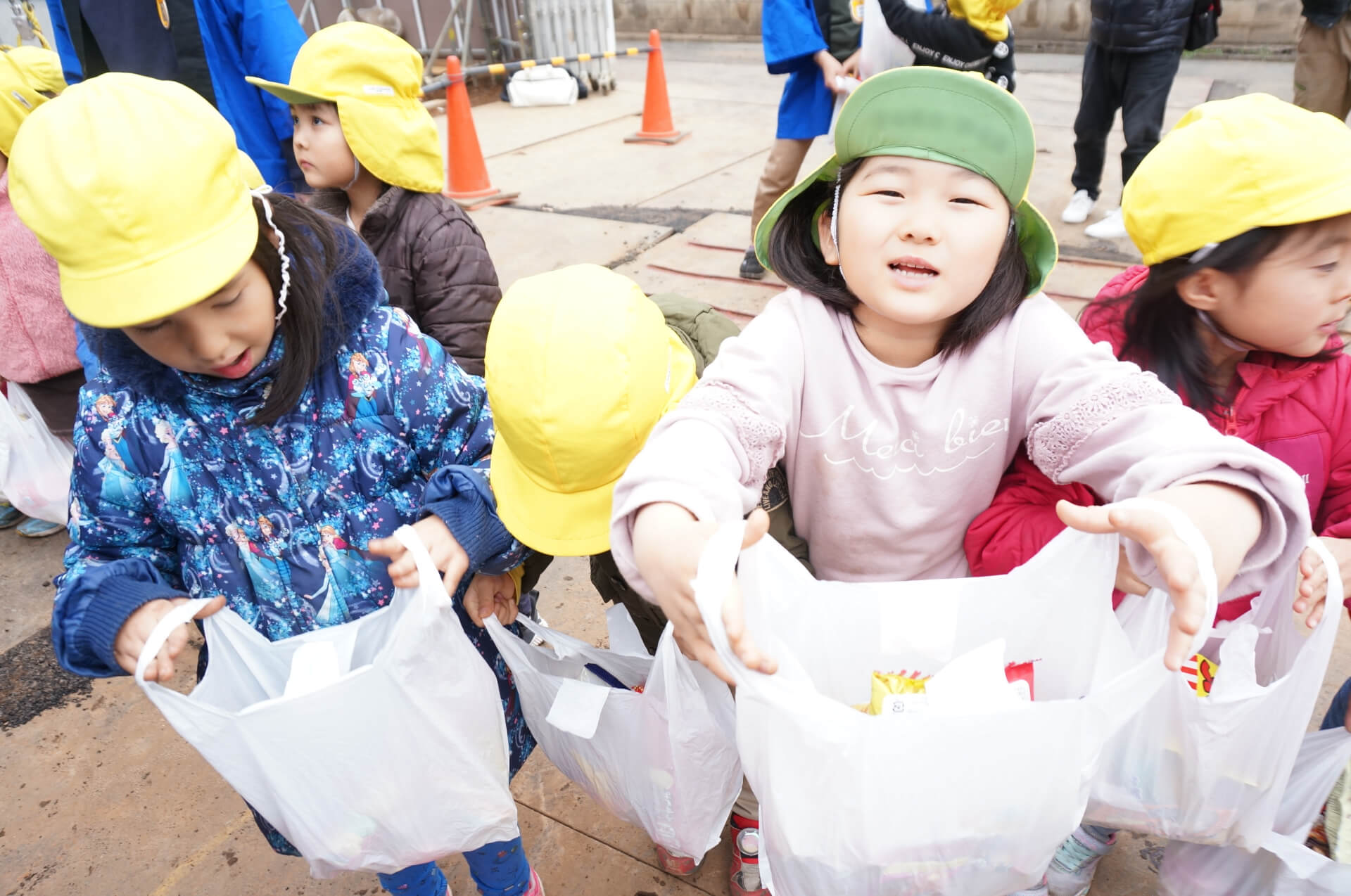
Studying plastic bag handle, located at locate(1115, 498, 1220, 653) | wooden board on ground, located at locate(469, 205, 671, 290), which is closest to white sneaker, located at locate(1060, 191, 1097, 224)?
wooden board on ground, located at locate(469, 205, 671, 290)

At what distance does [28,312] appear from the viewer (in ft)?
7.92

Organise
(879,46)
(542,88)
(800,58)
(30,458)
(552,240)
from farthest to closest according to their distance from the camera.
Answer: (542,88) → (552,240) → (800,58) → (879,46) → (30,458)

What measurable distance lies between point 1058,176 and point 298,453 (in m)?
5.18

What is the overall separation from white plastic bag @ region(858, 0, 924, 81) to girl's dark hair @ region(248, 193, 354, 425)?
2.67 meters

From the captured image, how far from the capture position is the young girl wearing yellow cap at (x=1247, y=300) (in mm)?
1198

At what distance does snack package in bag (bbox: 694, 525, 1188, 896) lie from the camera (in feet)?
2.91

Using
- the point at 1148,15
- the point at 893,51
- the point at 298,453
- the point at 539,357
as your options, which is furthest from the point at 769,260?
the point at 1148,15

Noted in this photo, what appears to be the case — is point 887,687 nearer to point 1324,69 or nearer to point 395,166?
point 395,166

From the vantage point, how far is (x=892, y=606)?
1.15m

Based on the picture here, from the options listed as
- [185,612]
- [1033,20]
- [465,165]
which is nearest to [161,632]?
[185,612]

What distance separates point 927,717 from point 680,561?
29cm

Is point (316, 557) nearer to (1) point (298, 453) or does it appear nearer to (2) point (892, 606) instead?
(1) point (298, 453)

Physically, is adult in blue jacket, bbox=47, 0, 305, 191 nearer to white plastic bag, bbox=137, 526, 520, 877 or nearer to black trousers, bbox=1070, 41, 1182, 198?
white plastic bag, bbox=137, 526, 520, 877

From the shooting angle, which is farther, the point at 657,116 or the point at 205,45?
the point at 657,116
